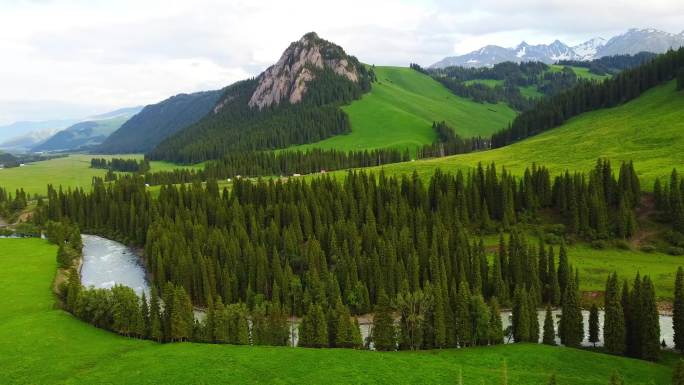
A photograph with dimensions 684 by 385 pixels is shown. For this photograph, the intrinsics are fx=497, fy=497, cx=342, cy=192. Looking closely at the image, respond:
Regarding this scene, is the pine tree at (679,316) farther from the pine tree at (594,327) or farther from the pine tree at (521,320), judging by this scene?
the pine tree at (521,320)

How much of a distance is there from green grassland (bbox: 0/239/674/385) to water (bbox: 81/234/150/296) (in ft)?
128

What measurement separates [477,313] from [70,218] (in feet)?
557

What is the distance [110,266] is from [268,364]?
91.3 meters

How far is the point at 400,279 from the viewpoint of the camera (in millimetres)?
102938

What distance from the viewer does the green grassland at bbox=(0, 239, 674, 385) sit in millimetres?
65375

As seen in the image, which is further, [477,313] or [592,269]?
[592,269]

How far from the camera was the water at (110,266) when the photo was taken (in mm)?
127762

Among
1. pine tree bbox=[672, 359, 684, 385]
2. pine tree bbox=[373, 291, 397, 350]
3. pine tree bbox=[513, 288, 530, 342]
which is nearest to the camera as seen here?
pine tree bbox=[672, 359, 684, 385]

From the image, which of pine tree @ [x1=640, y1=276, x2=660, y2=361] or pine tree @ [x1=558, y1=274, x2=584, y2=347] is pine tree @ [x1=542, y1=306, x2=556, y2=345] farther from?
pine tree @ [x1=640, y1=276, x2=660, y2=361]

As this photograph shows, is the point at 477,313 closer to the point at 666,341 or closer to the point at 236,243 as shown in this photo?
the point at 666,341

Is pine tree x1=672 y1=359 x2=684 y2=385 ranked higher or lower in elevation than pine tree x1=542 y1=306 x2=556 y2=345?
higher

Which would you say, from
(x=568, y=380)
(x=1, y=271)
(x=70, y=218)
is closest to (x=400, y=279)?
(x=568, y=380)

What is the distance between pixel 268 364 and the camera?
71.2m

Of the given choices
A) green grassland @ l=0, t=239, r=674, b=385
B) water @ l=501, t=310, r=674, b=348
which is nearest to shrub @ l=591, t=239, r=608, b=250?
water @ l=501, t=310, r=674, b=348
